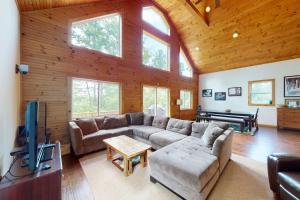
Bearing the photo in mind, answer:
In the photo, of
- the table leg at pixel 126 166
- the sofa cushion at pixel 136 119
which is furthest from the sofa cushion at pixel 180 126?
the table leg at pixel 126 166

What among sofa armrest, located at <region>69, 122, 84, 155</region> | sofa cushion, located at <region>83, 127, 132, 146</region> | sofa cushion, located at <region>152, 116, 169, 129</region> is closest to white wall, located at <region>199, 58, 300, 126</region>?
sofa cushion, located at <region>152, 116, 169, 129</region>

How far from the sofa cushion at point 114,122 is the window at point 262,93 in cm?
687

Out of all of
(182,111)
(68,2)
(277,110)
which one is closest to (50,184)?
(68,2)

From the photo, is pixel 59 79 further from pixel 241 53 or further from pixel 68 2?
pixel 241 53

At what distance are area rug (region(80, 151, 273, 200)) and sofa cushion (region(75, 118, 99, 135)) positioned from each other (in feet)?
3.09

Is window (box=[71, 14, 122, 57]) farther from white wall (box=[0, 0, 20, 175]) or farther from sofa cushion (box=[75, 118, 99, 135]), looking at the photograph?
sofa cushion (box=[75, 118, 99, 135])

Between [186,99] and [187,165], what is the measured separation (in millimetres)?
7019

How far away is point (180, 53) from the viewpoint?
7750mm

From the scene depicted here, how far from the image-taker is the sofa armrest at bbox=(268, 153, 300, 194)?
1.61 metres

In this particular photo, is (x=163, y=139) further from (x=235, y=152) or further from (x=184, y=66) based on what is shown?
(x=184, y=66)

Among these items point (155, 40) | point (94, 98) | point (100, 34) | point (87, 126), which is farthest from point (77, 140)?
point (155, 40)

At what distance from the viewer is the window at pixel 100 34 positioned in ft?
13.0

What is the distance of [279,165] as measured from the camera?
166 centimetres

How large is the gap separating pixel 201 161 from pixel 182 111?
236 inches
